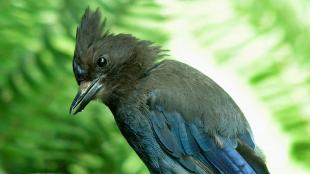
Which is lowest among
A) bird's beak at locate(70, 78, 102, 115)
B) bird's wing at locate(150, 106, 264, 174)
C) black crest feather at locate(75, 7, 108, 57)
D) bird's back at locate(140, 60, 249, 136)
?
bird's wing at locate(150, 106, 264, 174)

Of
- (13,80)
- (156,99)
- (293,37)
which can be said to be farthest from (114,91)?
(293,37)

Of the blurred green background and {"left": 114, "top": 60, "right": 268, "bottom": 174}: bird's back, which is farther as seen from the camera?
the blurred green background

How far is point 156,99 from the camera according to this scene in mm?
4043

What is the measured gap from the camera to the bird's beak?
13.1 feet

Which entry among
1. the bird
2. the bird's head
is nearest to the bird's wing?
the bird

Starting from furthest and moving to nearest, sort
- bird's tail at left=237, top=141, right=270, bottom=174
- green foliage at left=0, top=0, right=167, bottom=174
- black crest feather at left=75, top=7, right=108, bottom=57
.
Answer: green foliage at left=0, top=0, right=167, bottom=174 → black crest feather at left=75, top=7, right=108, bottom=57 → bird's tail at left=237, top=141, right=270, bottom=174

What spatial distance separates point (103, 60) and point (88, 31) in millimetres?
116

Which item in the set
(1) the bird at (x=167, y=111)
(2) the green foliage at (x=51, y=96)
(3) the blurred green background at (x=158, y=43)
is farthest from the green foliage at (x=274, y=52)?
(1) the bird at (x=167, y=111)

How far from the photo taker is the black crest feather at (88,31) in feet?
Result: 13.4

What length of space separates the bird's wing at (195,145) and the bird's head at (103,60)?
187mm

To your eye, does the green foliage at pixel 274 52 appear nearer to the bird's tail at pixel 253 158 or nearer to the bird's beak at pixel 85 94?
the bird's tail at pixel 253 158

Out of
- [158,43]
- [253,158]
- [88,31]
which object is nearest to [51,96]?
[158,43]

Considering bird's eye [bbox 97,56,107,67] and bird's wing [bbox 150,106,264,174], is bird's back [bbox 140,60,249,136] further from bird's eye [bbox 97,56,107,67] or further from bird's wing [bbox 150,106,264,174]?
bird's eye [bbox 97,56,107,67]

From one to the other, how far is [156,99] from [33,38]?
1039 mm
